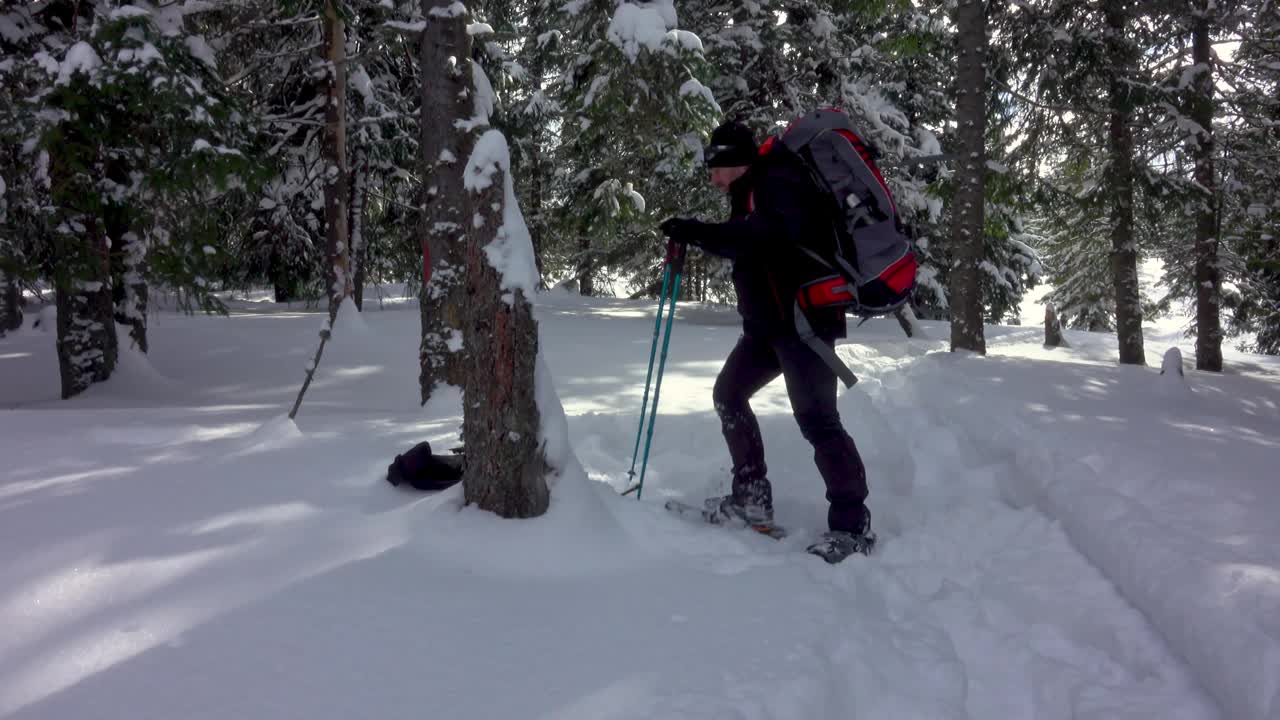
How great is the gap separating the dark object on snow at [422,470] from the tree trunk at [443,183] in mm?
733

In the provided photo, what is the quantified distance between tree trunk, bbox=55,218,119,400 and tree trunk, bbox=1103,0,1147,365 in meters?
12.8

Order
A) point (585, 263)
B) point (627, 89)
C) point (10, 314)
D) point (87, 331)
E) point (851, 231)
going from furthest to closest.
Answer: point (585, 263), point (10, 314), point (87, 331), point (627, 89), point (851, 231)

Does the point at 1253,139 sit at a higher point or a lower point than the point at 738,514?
higher

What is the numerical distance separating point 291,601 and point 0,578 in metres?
0.82

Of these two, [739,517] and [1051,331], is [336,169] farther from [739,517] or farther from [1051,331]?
[1051,331]

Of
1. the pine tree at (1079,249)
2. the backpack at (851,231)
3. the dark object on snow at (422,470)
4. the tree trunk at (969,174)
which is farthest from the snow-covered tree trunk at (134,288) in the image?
the pine tree at (1079,249)

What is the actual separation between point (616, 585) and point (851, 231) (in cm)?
182

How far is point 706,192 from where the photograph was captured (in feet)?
38.2

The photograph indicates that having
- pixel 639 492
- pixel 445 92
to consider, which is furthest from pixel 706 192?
pixel 639 492

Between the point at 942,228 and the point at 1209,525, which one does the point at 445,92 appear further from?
the point at 942,228

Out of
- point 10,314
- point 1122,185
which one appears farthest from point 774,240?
point 10,314

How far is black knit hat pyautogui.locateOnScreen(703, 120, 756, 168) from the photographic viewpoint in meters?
3.44

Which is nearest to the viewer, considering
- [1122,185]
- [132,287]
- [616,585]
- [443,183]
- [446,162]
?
[616,585]

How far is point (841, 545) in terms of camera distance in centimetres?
326
